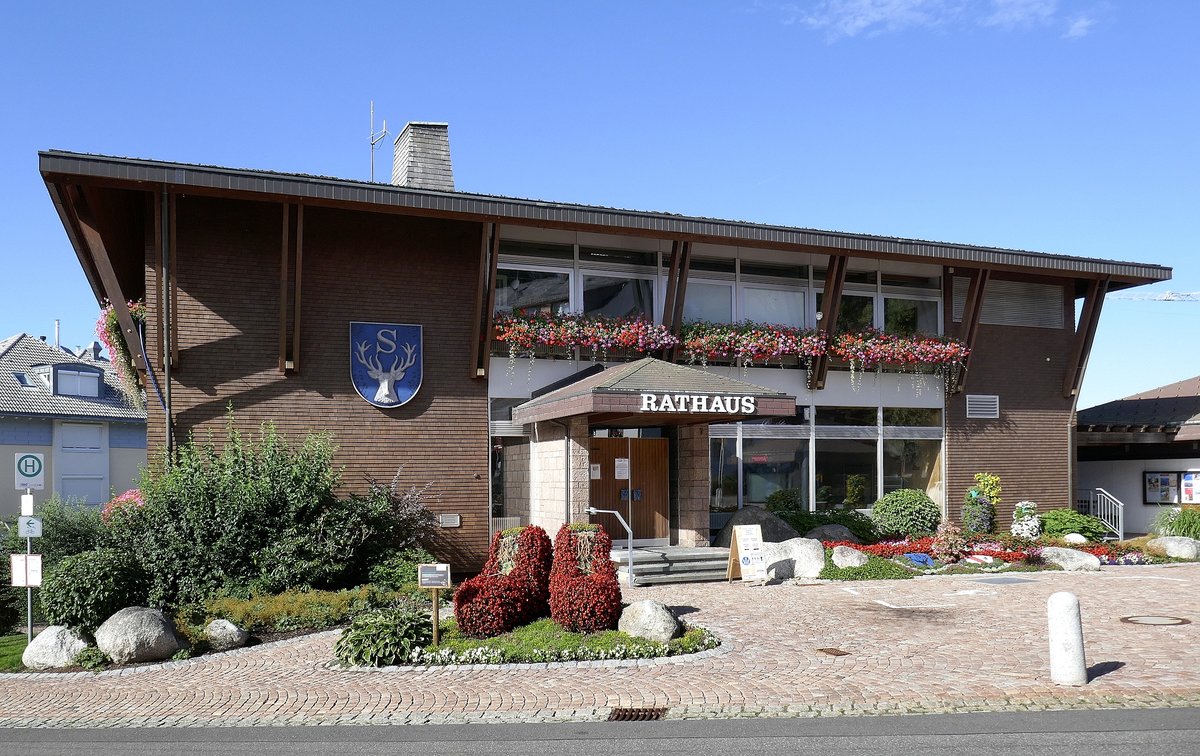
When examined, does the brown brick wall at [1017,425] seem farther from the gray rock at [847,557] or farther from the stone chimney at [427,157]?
the stone chimney at [427,157]

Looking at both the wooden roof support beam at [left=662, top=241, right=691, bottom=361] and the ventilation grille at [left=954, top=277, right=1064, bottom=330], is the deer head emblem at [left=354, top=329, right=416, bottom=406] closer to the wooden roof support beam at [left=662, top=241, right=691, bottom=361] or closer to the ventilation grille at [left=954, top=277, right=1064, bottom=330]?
the wooden roof support beam at [left=662, top=241, right=691, bottom=361]

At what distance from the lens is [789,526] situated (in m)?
19.0

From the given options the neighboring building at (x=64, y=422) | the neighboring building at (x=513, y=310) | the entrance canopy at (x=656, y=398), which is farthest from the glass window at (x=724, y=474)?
the neighboring building at (x=64, y=422)

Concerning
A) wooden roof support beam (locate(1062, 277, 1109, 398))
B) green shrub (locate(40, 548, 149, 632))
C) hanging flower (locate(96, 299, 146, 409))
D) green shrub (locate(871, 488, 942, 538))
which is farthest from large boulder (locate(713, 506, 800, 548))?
hanging flower (locate(96, 299, 146, 409))

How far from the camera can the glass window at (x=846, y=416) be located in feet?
68.6

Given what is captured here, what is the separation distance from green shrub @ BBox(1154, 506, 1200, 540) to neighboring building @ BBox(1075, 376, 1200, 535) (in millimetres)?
1612

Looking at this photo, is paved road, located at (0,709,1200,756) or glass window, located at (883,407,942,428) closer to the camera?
paved road, located at (0,709,1200,756)

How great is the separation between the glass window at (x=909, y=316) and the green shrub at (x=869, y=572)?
627 centimetres

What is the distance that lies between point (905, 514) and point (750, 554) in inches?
224

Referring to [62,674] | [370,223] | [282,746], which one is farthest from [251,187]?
[282,746]

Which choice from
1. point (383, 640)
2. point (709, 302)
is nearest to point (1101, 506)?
point (709, 302)

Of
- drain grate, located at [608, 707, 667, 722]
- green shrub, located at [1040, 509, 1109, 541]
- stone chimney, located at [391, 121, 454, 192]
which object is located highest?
stone chimney, located at [391, 121, 454, 192]

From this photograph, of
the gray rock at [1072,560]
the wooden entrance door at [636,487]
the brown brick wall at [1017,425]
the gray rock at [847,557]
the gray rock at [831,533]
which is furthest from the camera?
the brown brick wall at [1017,425]

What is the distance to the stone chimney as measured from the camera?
19719mm
